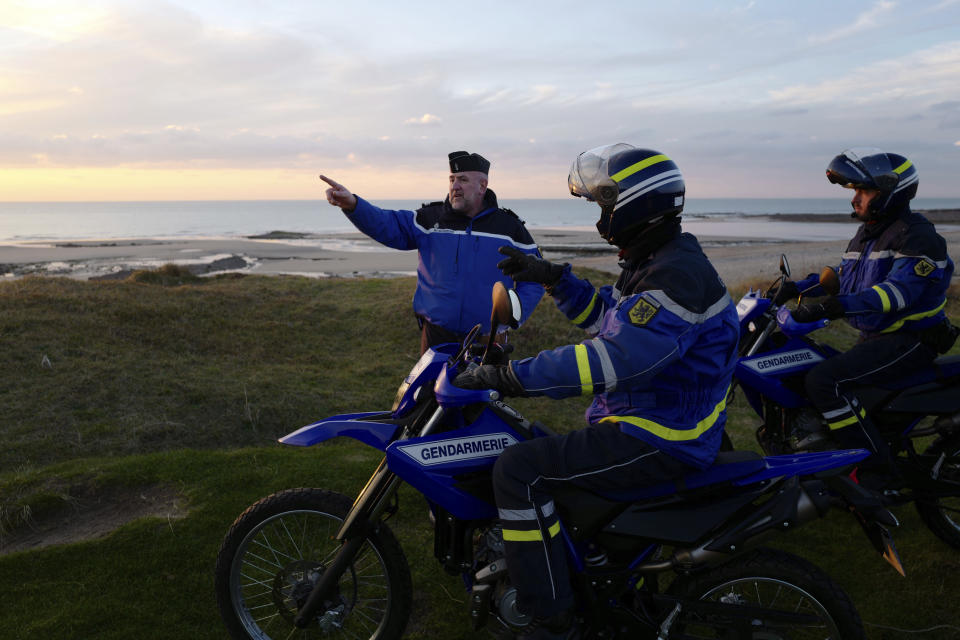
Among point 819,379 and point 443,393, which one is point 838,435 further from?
point 443,393

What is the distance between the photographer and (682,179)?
10.0ft

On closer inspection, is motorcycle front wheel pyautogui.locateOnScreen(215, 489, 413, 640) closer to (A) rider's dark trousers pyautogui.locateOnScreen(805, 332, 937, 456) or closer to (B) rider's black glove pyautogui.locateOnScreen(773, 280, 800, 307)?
(A) rider's dark trousers pyautogui.locateOnScreen(805, 332, 937, 456)

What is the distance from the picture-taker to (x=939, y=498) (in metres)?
4.74

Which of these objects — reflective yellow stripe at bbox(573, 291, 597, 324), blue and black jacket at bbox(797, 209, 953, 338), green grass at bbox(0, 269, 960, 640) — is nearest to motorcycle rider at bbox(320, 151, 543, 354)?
green grass at bbox(0, 269, 960, 640)

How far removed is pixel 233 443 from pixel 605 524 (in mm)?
4478

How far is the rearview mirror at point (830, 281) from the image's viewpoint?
441 cm

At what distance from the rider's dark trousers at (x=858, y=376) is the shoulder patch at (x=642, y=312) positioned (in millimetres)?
2655

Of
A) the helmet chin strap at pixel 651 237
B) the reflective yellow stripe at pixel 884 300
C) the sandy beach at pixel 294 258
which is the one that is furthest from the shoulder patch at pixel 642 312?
the sandy beach at pixel 294 258

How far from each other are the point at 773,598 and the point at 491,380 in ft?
5.50

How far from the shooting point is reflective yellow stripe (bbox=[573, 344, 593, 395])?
2617 millimetres

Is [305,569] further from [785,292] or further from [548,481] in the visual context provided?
[785,292]

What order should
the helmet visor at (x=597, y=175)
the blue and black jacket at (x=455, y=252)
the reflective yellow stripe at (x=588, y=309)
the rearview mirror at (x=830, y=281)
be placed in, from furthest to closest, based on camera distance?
the blue and black jacket at (x=455, y=252) → the rearview mirror at (x=830, y=281) → the reflective yellow stripe at (x=588, y=309) → the helmet visor at (x=597, y=175)

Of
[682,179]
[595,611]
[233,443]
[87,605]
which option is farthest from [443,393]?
[233,443]

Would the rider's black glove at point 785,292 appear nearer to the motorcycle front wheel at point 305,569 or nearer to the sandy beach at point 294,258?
the motorcycle front wheel at point 305,569
